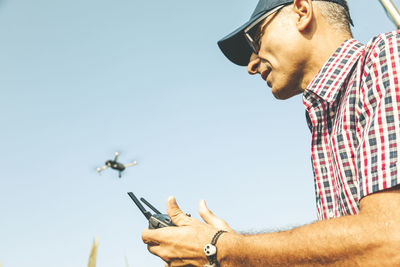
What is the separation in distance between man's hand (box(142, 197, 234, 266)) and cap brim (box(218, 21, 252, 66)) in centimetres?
176

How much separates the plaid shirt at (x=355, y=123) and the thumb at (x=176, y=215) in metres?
0.78

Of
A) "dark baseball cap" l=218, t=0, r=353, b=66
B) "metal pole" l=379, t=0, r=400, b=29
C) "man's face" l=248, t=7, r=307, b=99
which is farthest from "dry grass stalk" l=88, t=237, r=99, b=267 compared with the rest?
"metal pole" l=379, t=0, r=400, b=29

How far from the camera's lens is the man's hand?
7.17 feet

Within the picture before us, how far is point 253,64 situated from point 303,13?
25.8 inches

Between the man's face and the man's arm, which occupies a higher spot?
the man's face

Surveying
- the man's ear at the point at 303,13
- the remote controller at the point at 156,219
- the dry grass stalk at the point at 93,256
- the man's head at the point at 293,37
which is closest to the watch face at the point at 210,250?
the remote controller at the point at 156,219

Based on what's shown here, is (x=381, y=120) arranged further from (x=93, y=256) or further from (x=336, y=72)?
(x=93, y=256)

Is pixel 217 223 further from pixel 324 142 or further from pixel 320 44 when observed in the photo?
pixel 320 44

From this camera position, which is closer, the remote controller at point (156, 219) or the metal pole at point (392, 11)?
the remote controller at point (156, 219)

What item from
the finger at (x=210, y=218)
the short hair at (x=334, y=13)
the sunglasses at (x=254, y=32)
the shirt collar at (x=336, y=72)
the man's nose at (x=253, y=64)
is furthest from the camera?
the man's nose at (x=253, y=64)

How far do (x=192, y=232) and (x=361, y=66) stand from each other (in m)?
1.19

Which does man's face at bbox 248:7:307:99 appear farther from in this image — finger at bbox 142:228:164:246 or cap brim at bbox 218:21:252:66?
finger at bbox 142:228:164:246

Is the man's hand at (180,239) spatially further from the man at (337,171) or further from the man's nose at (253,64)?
the man's nose at (253,64)

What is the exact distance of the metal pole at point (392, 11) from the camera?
115 inches
